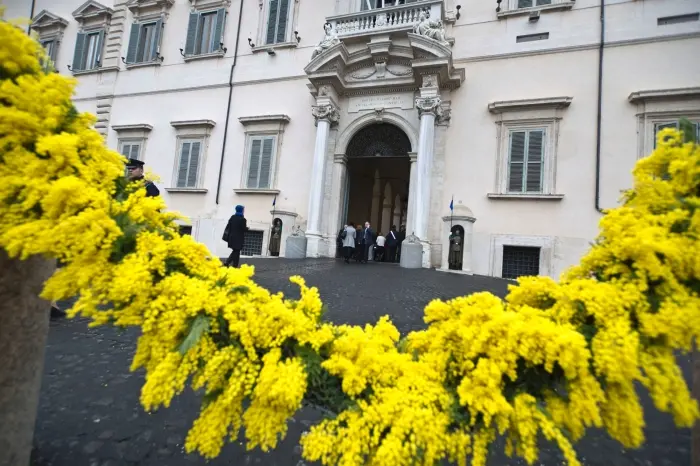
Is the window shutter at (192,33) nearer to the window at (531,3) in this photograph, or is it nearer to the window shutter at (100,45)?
the window shutter at (100,45)

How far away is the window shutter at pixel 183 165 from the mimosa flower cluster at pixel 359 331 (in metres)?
14.0

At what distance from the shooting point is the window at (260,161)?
43.2ft

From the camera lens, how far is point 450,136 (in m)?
11.3

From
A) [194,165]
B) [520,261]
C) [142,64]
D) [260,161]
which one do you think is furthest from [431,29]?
[142,64]

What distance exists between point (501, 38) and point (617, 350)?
487 inches

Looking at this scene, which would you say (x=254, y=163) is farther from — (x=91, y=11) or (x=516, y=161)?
(x=91, y=11)

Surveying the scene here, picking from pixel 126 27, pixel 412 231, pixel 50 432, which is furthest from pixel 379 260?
pixel 126 27

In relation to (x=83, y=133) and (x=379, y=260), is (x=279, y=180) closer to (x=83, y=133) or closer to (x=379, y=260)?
(x=379, y=260)

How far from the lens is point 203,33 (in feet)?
48.4

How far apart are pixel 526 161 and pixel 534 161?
21 centimetres

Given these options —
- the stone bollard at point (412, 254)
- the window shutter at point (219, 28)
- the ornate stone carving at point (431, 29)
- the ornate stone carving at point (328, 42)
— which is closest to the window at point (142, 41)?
the window shutter at point (219, 28)

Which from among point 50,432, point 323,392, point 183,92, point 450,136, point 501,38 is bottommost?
point 50,432

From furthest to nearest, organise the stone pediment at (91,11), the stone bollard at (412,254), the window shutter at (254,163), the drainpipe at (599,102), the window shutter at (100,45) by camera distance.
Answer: the window shutter at (100,45), the stone pediment at (91,11), the window shutter at (254,163), the stone bollard at (412,254), the drainpipe at (599,102)

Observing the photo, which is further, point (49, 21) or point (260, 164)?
point (49, 21)
